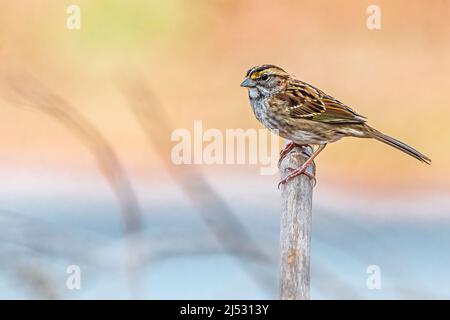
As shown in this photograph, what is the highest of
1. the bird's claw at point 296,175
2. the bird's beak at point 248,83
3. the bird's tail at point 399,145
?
the bird's beak at point 248,83

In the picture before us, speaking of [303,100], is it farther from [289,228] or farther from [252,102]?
[289,228]

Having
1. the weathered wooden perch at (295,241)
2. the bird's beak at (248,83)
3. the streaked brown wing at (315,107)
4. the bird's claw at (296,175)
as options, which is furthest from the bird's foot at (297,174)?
the bird's beak at (248,83)

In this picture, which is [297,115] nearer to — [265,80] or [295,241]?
[265,80]

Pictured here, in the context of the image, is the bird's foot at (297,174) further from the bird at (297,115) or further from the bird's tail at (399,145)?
the bird's tail at (399,145)

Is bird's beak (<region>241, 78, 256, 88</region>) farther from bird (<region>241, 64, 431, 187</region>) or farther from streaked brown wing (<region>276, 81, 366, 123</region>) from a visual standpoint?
streaked brown wing (<region>276, 81, 366, 123</region>)

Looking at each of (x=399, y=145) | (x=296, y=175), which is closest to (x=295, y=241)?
(x=296, y=175)
